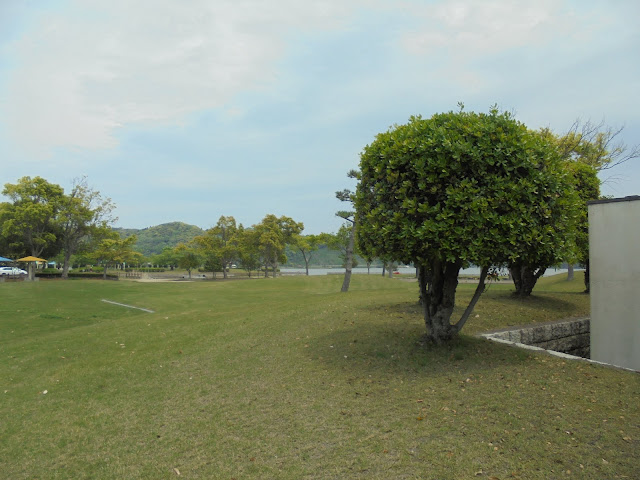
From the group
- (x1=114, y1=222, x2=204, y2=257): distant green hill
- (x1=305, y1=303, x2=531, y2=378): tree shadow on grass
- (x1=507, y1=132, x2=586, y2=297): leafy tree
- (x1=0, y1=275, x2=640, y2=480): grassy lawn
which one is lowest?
(x1=0, y1=275, x2=640, y2=480): grassy lawn

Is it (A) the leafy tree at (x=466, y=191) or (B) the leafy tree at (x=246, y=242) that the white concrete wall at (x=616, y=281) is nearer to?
(A) the leafy tree at (x=466, y=191)

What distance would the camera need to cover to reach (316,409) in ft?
18.7

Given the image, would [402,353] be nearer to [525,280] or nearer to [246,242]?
[525,280]

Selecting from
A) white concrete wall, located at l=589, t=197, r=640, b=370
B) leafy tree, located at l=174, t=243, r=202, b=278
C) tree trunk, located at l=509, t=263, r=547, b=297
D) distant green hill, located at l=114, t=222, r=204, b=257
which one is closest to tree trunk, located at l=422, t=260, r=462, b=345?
white concrete wall, located at l=589, t=197, r=640, b=370

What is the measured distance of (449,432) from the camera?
4.80m

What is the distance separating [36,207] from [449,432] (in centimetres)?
4887

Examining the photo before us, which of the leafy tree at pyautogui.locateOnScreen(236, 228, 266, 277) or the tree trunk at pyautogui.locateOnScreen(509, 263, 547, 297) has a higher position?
the leafy tree at pyautogui.locateOnScreen(236, 228, 266, 277)

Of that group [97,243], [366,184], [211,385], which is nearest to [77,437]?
[211,385]

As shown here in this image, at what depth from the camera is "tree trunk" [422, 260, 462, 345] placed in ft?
26.0

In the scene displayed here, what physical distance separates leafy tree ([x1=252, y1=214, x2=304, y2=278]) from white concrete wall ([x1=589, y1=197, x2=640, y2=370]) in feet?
154

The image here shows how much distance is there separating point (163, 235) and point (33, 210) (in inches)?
4603

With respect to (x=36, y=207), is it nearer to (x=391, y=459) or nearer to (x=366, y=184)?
(x=366, y=184)

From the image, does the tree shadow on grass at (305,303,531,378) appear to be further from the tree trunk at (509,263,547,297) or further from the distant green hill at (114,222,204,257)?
the distant green hill at (114,222,204,257)

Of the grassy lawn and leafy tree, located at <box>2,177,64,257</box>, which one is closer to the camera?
the grassy lawn
